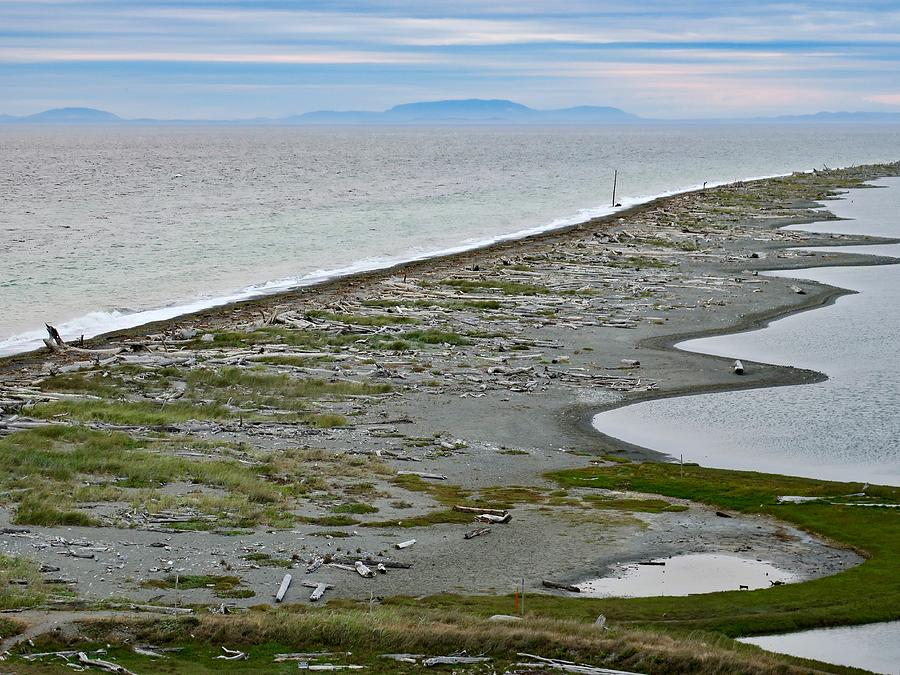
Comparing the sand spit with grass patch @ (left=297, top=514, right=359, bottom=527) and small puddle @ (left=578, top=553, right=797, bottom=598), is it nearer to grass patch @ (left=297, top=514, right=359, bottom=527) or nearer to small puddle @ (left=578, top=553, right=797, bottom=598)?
grass patch @ (left=297, top=514, right=359, bottom=527)

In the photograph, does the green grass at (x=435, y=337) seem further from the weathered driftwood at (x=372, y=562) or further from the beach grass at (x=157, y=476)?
the weathered driftwood at (x=372, y=562)

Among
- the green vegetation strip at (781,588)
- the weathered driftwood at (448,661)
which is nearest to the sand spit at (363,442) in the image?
the green vegetation strip at (781,588)

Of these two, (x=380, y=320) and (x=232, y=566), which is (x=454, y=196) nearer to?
(x=380, y=320)

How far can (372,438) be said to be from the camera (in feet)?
100

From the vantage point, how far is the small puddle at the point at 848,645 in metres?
17.2

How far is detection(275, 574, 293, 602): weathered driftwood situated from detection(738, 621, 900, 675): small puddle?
24.8ft

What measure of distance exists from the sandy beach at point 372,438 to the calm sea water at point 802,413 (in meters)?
1.40

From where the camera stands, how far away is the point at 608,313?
50312 mm

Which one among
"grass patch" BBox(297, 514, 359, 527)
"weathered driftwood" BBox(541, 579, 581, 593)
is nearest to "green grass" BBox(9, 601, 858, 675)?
"weathered driftwood" BBox(541, 579, 581, 593)

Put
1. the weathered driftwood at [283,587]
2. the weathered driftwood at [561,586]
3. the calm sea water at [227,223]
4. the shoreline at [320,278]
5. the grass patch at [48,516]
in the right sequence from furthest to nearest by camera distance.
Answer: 1. the calm sea water at [227,223]
2. the shoreline at [320,278]
3. the grass patch at [48,516]
4. the weathered driftwood at [561,586]
5. the weathered driftwood at [283,587]

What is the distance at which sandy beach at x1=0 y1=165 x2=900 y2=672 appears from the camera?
2088 centimetres

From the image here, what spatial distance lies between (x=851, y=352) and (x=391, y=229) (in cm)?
5245

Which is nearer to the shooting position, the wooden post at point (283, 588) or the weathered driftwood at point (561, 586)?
the wooden post at point (283, 588)

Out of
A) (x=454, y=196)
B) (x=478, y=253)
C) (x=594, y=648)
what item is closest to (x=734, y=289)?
(x=478, y=253)
